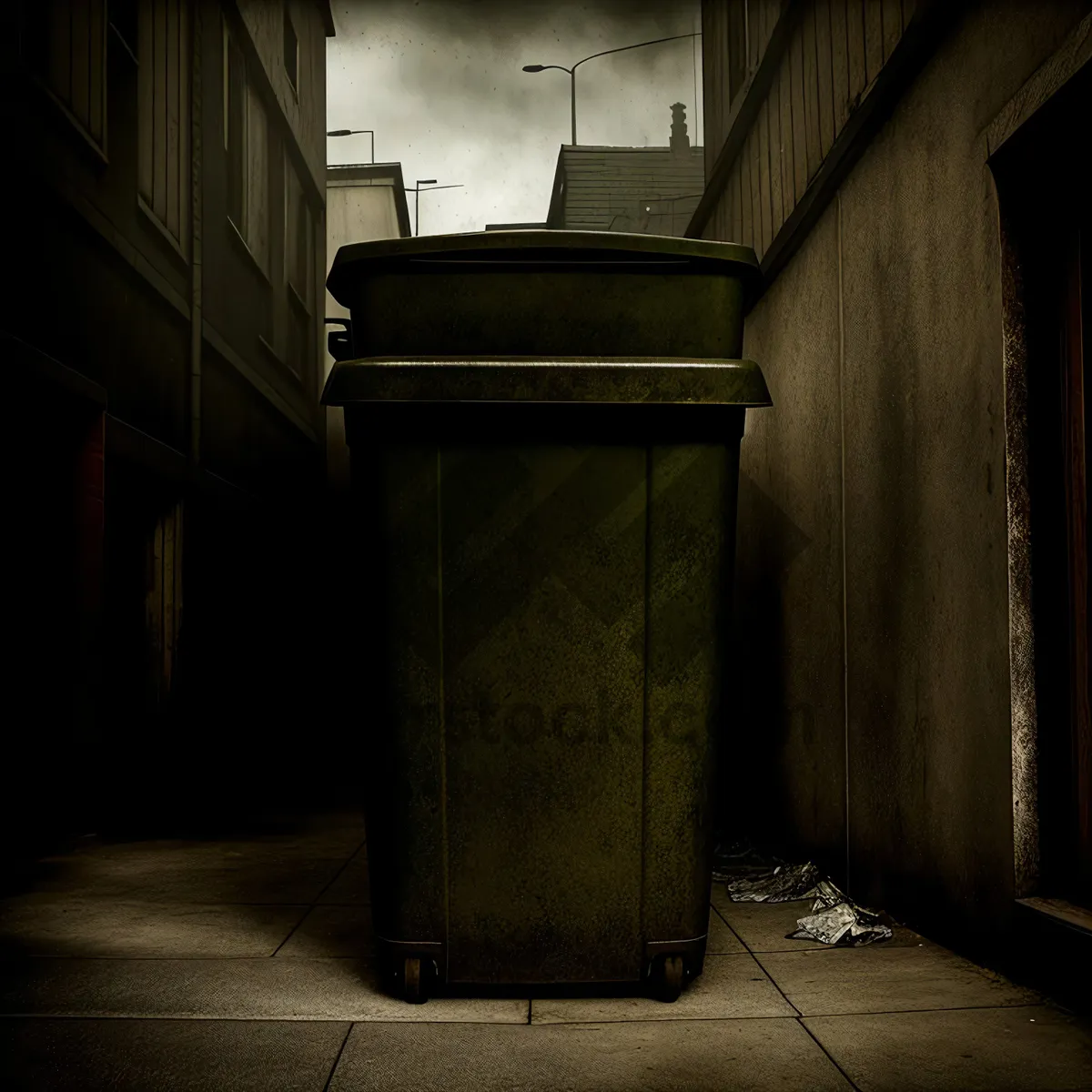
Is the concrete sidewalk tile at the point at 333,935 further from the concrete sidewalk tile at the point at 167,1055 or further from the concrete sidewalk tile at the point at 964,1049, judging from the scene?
the concrete sidewalk tile at the point at 964,1049

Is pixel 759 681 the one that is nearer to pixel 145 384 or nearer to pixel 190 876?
pixel 190 876

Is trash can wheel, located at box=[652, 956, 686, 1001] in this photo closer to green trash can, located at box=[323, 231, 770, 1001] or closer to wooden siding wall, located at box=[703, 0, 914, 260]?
green trash can, located at box=[323, 231, 770, 1001]

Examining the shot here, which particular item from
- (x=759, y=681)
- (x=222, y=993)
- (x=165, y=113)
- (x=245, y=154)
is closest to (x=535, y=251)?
(x=222, y=993)

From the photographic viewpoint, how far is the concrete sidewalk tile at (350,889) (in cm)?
343

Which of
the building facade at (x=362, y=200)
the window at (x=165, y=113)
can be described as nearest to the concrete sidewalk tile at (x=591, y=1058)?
the window at (x=165, y=113)

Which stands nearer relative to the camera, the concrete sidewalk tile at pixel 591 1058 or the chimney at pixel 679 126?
the concrete sidewalk tile at pixel 591 1058

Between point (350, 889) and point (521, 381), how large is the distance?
6.54 ft

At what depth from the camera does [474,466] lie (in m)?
2.48

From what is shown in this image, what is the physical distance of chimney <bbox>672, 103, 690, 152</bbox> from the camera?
20438 millimetres

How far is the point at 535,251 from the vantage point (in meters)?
2.53

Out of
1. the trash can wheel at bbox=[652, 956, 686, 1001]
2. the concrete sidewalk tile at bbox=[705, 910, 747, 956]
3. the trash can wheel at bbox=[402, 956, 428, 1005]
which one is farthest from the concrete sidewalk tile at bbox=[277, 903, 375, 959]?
the concrete sidewalk tile at bbox=[705, 910, 747, 956]

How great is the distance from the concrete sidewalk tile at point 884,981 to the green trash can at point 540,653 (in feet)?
0.95

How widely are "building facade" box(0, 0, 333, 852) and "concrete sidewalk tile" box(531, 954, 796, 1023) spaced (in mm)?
2669

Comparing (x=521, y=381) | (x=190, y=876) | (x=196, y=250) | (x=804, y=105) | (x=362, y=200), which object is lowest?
(x=190, y=876)
